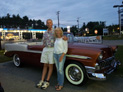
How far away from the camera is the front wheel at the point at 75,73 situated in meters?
3.06

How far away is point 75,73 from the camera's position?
3203 millimetres

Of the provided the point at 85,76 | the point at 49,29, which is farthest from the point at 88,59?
the point at 49,29

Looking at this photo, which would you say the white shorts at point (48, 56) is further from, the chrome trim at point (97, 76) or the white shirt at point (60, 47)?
the chrome trim at point (97, 76)

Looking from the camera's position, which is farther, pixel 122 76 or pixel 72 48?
pixel 122 76

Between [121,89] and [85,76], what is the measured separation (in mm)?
914

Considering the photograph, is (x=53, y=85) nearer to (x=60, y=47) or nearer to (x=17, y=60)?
(x=60, y=47)

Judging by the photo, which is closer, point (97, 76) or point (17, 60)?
point (97, 76)

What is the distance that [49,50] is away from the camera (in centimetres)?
318

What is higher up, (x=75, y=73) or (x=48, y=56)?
(x=48, y=56)

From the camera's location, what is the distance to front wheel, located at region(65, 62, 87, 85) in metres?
3.06

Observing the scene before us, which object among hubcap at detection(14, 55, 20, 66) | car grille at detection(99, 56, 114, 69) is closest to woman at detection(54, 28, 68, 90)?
car grille at detection(99, 56, 114, 69)

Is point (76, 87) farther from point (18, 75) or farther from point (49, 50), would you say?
point (18, 75)

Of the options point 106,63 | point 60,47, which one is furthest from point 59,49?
point 106,63

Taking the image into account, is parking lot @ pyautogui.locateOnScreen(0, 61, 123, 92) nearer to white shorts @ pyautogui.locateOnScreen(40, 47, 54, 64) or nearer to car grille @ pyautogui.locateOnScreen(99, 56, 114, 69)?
car grille @ pyautogui.locateOnScreen(99, 56, 114, 69)
